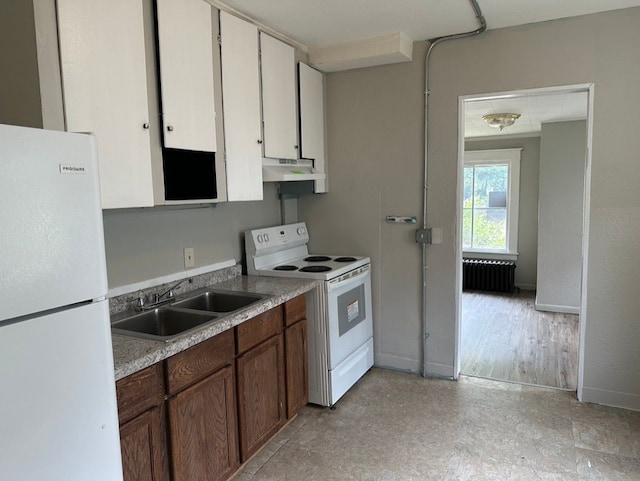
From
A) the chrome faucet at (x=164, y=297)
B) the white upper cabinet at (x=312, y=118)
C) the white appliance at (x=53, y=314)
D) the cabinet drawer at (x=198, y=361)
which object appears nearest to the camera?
the white appliance at (x=53, y=314)

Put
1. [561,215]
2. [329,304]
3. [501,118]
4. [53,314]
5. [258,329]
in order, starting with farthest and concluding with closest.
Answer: [561,215], [501,118], [329,304], [258,329], [53,314]

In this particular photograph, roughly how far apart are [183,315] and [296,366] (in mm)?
825

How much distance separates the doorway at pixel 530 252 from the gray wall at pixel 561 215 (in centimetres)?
1

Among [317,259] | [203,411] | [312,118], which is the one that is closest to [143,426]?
[203,411]

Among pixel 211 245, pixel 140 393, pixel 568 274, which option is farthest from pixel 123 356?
pixel 568 274

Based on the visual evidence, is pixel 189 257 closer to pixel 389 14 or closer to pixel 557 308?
pixel 389 14

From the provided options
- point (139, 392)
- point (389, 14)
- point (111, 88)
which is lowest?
point (139, 392)

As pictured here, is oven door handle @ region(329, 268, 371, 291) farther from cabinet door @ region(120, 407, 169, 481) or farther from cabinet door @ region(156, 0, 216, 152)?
cabinet door @ region(120, 407, 169, 481)

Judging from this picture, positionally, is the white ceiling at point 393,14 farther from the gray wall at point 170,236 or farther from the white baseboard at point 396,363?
the white baseboard at point 396,363

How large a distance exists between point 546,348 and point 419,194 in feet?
6.49

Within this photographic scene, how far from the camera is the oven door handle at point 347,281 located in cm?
296

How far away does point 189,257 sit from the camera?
273 centimetres

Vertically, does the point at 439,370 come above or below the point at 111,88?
below

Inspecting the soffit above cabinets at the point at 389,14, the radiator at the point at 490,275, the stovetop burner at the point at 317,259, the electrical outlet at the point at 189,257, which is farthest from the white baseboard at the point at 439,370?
the radiator at the point at 490,275
